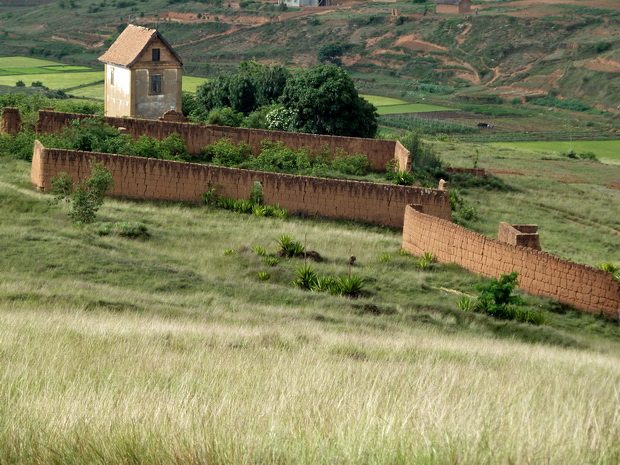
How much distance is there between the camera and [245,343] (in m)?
12.9

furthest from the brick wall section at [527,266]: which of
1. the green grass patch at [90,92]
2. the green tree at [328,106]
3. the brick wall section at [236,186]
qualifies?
the green grass patch at [90,92]

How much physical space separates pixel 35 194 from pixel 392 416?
71.5 ft

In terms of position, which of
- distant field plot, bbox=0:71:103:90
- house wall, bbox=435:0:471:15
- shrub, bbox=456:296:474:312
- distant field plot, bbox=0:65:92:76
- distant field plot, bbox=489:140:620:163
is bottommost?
distant field plot, bbox=489:140:620:163

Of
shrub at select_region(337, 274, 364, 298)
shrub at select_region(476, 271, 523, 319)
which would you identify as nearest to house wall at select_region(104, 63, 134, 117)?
shrub at select_region(337, 274, 364, 298)

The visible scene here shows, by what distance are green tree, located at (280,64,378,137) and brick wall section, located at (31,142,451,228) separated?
A: 11.6m

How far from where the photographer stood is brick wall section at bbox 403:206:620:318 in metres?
19.4

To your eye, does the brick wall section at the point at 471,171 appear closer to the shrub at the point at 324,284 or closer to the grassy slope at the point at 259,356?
the grassy slope at the point at 259,356

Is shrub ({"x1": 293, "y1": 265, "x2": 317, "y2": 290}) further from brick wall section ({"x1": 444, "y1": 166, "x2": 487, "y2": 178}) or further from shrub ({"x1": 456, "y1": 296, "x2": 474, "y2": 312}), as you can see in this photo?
brick wall section ({"x1": 444, "y1": 166, "x2": 487, "y2": 178})

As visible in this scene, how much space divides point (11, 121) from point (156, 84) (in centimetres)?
1087

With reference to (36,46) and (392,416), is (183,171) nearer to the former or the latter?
(392,416)

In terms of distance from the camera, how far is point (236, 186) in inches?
1096

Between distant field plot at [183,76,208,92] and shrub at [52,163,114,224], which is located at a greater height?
distant field plot at [183,76,208,92]

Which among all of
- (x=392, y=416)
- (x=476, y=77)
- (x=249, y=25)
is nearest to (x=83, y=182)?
(x=392, y=416)

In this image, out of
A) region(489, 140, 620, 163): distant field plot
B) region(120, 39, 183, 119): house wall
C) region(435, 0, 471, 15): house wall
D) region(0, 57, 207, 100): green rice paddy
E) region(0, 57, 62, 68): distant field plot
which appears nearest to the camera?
region(120, 39, 183, 119): house wall
